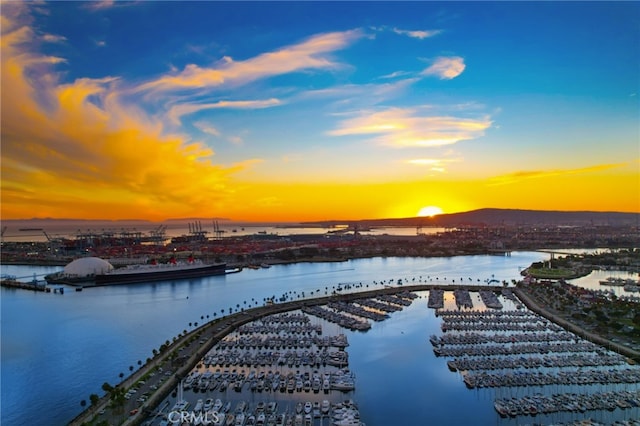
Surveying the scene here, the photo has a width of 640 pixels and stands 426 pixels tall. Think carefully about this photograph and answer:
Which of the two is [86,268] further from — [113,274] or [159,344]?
[159,344]

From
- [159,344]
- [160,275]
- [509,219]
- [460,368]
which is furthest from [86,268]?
A: [509,219]

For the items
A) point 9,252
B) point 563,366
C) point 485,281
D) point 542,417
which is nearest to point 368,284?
point 485,281

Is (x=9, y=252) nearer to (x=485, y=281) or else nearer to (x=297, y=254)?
(x=297, y=254)

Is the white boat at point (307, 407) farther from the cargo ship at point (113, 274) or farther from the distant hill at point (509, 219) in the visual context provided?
the distant hill at point (509, 219)

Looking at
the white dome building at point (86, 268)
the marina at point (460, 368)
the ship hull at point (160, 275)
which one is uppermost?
the white dome building at point (86, 268)

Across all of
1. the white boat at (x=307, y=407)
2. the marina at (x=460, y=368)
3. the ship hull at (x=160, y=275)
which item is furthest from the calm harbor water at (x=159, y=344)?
the white boat at (x=307, y=407)
